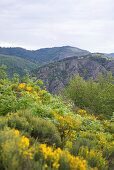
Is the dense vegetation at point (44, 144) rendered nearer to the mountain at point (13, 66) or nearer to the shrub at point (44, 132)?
the shrub at point (44, 132)

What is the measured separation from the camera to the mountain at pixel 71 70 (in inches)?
3659

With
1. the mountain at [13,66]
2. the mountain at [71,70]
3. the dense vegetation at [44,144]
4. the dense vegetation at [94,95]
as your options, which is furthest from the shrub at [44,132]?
the mountain at [13,66]

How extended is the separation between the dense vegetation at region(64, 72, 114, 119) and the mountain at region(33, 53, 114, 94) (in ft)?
234

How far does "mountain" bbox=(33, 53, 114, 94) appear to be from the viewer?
92.9m

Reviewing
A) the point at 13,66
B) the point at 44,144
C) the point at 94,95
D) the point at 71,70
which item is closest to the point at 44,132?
the point at 44,144

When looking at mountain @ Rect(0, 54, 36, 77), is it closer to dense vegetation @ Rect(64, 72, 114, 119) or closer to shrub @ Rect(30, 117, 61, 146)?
dense vegetation @ Rect(64, 72, 114, 119)

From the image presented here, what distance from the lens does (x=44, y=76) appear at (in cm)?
10069

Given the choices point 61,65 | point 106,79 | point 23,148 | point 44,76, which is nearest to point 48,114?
point 23,148

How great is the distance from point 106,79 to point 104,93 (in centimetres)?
252

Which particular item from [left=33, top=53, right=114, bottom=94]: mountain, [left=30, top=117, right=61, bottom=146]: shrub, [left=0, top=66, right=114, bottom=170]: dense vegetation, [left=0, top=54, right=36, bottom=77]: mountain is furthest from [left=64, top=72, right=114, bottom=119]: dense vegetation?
[left=0, top=54, right=36, bottom=77]: mountain

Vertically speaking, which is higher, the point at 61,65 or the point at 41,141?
the point at 61,65

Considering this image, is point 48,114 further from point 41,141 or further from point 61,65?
point 61,65

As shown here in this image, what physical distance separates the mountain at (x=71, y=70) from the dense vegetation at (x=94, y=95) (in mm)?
71275

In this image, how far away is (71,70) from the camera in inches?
4104
